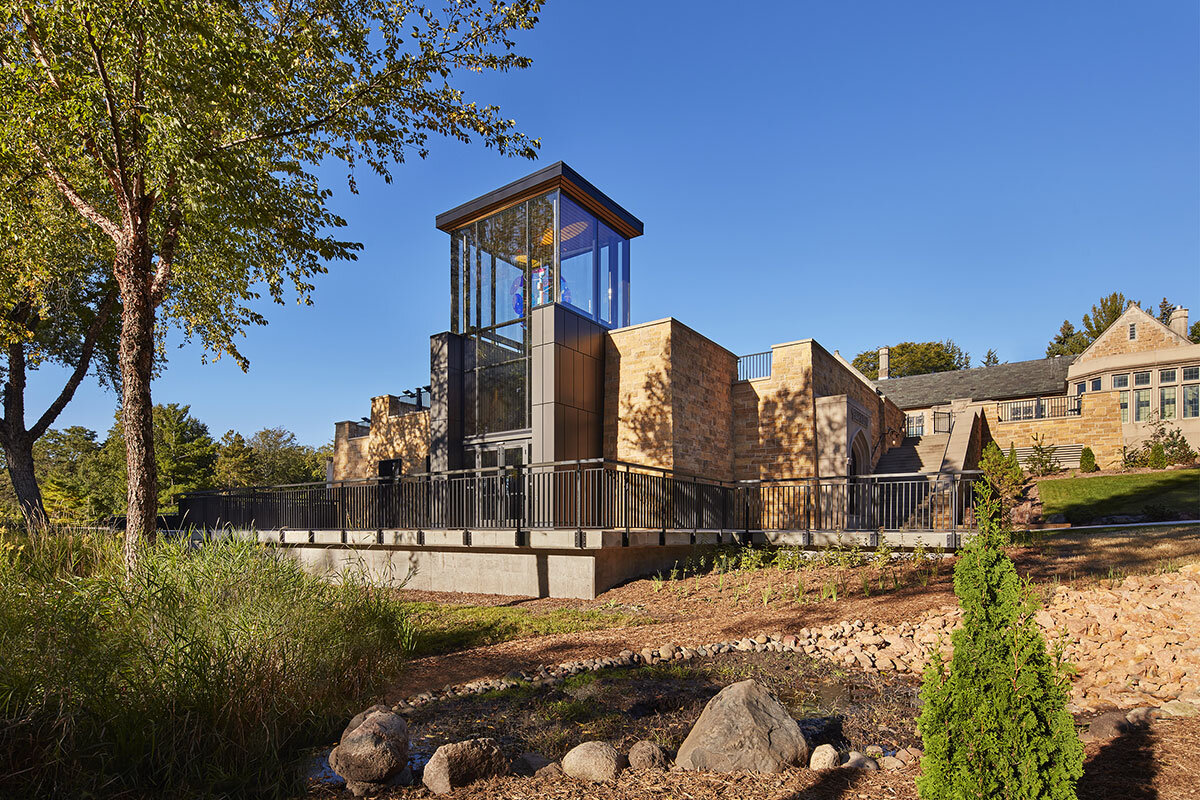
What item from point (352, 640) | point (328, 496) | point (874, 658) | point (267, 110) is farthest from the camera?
point (328, 496)

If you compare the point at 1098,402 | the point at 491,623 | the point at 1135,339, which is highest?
the point at 1135,339

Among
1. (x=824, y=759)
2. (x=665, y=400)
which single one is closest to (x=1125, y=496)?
(x=665, y=400)

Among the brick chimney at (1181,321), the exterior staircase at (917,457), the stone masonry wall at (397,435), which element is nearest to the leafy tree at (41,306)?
the stone masonry wall at (397,435)

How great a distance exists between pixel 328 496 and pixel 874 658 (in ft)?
39.5

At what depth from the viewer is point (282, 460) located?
1457 inches

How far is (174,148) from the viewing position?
8.00m

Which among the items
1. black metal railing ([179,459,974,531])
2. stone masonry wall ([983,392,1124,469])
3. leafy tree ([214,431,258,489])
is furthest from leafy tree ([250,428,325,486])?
stone masonry wall ([983,392,1124,469])

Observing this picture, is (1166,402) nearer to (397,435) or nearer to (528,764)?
(397,435)

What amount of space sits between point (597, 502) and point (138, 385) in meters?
6.79

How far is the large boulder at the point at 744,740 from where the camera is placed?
3.97 metres

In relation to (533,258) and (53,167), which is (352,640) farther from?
(533,258)

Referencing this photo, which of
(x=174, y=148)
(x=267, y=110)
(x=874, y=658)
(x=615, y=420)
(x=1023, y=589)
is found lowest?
(x=874, y=658)

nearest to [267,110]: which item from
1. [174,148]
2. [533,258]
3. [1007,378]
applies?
[174,148]

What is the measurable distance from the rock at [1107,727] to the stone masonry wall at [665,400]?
9.72 meters
